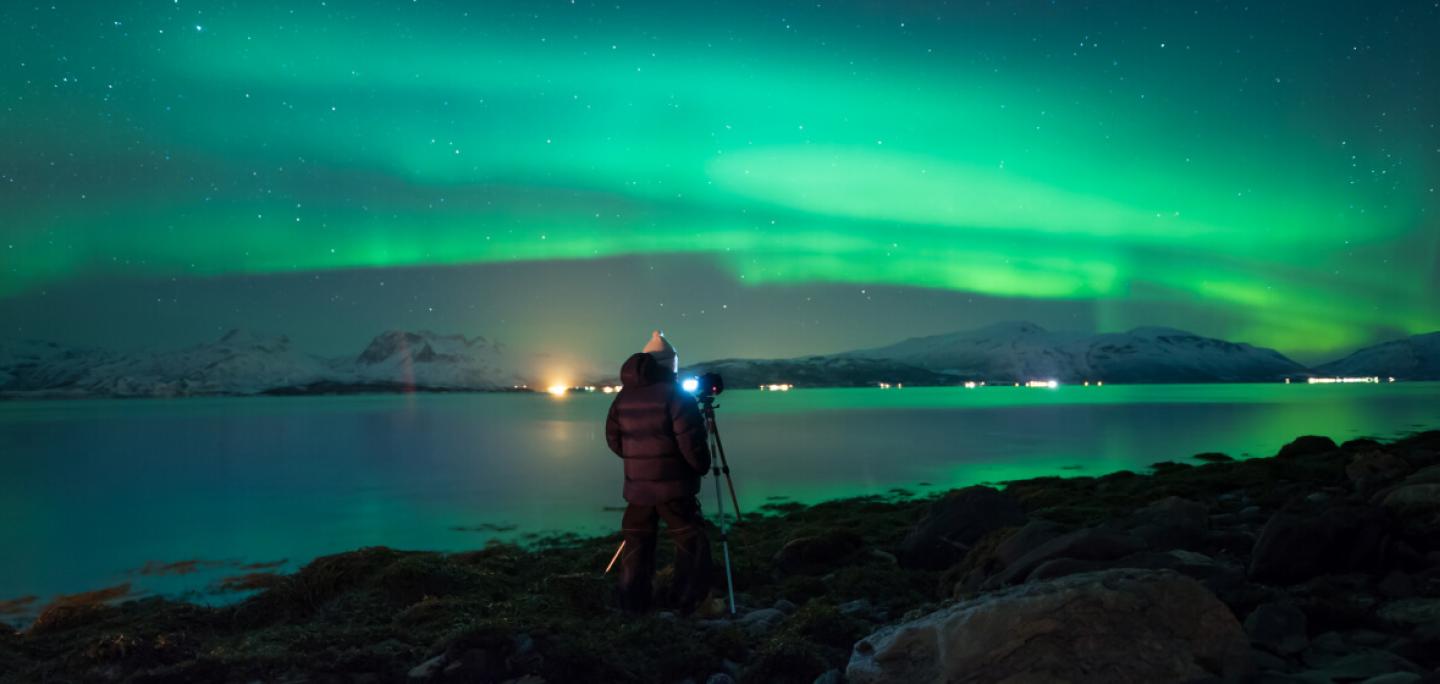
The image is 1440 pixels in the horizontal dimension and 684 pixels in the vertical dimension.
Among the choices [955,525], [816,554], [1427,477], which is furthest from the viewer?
[816,554]

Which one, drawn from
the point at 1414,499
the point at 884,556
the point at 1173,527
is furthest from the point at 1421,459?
the point at 884,556

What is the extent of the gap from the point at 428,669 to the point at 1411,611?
829cm

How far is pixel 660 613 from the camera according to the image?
9.84m

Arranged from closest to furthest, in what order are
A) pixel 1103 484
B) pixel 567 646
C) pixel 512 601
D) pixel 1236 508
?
pixel 567 646 → pixel 512 601 → pixel 1236 508 → pixel 1103 484

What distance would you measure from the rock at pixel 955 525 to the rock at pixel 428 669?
8.27 m

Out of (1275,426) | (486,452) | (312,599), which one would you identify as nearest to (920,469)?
(486,452)

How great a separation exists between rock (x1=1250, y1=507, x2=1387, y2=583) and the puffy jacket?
19.8 feet

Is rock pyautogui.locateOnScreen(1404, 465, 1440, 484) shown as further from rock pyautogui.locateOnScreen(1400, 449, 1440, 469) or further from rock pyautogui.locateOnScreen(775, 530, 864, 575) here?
rock pyautogui.locateOnScreen(775, 530, 864, 575)

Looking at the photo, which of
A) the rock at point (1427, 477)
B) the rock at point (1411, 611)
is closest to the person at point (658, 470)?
the rock at point (1411, 611)

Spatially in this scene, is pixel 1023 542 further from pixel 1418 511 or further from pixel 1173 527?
pixel 1418 511

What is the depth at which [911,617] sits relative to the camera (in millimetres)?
8188

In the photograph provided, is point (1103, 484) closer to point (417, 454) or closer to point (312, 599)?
point (312, 599)

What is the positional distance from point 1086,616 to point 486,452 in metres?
66.5

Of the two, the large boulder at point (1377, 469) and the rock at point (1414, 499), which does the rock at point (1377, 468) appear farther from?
the rock at point (1414, 499)
